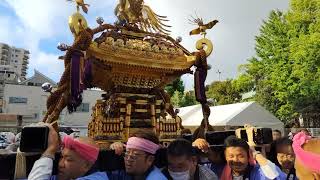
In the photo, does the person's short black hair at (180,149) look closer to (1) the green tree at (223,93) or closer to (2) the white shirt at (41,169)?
(2) the white shirt at (41,169)

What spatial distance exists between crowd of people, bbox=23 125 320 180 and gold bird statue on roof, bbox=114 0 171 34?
4.30 metres

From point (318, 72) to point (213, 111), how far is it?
25.2 ft

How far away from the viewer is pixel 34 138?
225 centimetres

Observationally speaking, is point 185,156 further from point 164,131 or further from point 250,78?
point 250,78

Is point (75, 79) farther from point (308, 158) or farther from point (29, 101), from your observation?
point (29, 101)

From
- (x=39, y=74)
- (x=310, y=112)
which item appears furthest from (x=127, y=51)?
(x=39, y=74)

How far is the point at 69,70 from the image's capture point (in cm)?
569

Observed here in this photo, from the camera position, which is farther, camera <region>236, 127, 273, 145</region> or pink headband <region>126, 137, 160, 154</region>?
camera <region>236, 127, 273, 145</region>

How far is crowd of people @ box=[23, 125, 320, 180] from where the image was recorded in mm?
2053

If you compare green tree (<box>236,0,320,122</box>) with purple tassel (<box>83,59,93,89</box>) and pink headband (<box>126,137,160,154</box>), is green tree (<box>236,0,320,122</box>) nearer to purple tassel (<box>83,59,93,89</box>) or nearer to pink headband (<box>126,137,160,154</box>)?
purple tassel (<box>83,59,93,89</box>)

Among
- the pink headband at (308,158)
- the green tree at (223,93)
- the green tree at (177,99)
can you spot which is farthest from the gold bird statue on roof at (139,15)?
the green tree at (223,93)

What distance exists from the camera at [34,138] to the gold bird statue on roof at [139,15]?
4.95 metres

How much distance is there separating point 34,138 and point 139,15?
17.4 ft

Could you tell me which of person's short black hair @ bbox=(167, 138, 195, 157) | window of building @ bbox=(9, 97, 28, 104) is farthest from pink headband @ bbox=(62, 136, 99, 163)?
window of building @ bbox=(9, 97, 28, 104)
